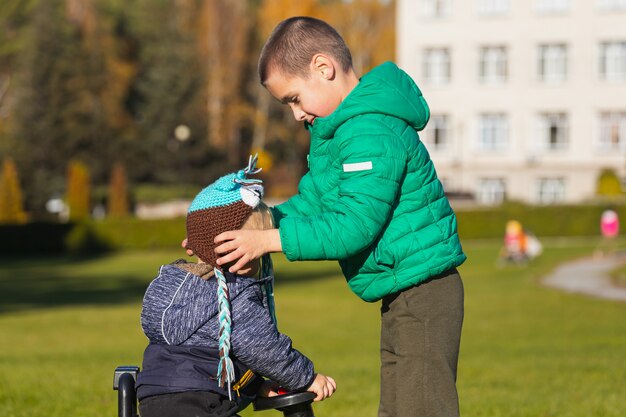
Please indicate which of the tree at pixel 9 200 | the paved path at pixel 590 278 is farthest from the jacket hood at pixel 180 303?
the tree at pixel 9 200

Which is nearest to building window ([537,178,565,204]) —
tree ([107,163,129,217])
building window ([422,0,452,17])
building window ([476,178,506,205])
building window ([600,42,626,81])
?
building window ([476,178,506,205])

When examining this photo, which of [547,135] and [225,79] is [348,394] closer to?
[547,135]

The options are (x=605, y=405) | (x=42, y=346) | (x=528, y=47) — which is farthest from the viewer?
(x=528, y=47)

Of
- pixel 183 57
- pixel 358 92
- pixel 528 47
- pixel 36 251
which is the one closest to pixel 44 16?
pixel 183 57

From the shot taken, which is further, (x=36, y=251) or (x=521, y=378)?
(x=36, y=251)

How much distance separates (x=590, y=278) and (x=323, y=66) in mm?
24966

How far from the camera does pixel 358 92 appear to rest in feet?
12.1

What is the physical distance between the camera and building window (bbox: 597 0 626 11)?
56.0 meters

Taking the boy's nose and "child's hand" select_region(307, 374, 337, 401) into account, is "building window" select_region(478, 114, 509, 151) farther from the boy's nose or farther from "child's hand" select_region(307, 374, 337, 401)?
"child's hand" select_region(307, 374, 337, 401)

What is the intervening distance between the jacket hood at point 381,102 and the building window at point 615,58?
55.3 meters

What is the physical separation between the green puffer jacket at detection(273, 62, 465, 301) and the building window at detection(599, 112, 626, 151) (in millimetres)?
55078

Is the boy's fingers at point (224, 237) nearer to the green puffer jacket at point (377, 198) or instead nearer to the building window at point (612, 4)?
the green puffer jacket at point (377, 198)

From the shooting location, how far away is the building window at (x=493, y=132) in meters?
57.7

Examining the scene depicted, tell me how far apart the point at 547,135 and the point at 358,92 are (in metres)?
55.5
